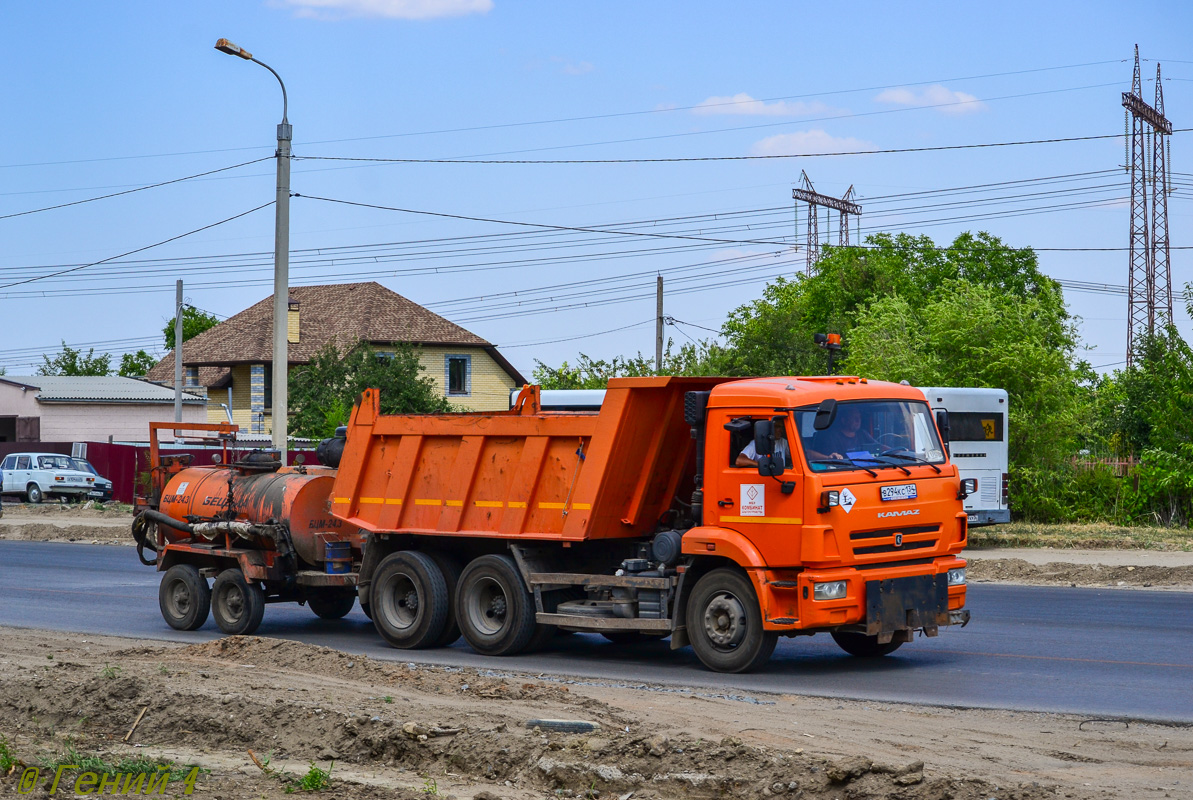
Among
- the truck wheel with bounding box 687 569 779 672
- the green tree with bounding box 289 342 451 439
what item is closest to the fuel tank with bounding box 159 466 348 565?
the truck wheel with bounding box 687 569 779 672

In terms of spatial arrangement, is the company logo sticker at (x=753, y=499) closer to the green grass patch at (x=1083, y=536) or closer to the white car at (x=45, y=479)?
the green grass patch at (x=1083, y=536)

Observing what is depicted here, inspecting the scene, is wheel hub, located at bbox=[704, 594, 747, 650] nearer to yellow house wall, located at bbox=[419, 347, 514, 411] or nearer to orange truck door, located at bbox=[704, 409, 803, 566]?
orange truck door, located at bbox=[704, 409, 803, 566]

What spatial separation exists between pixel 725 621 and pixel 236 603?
6.23 meters

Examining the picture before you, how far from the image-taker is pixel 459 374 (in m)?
60.9

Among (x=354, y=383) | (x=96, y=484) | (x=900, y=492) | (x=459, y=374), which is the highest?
(x=459, y=374)

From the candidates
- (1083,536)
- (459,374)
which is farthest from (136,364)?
(1083,536)

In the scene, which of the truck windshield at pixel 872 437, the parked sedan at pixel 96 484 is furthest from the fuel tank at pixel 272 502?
the parked sedan at pixel 96 484

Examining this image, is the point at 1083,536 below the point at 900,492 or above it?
below

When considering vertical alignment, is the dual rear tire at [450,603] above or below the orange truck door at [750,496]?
below

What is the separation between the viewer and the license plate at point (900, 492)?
36.6 feet

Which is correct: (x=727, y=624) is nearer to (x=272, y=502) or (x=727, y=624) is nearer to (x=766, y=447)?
(x=766, y=447)

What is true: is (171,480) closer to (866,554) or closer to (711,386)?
(711,386)

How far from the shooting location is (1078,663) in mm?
11820

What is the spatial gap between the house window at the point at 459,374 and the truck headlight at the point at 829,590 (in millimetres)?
50261
